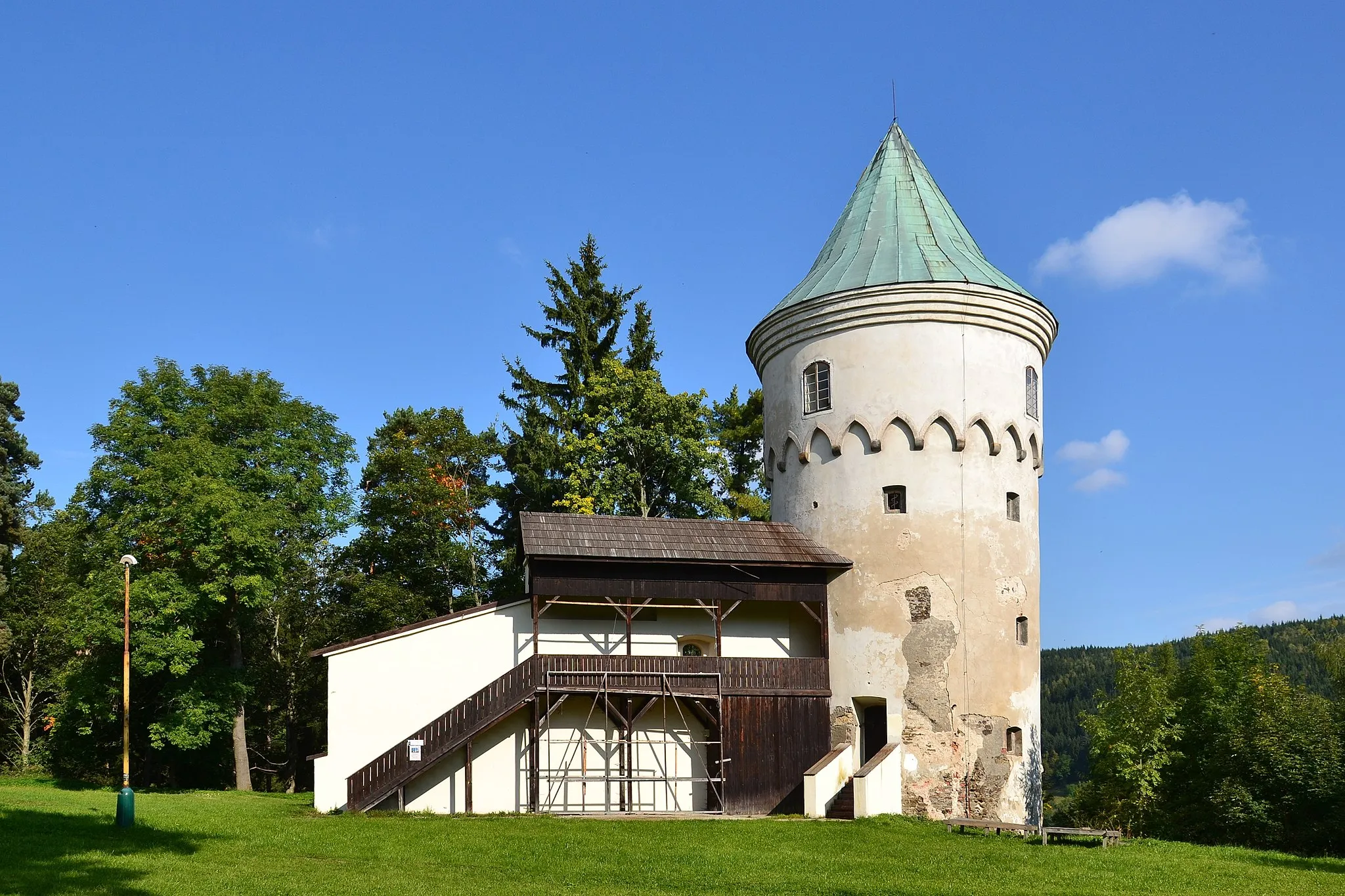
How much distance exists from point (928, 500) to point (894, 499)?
0.79 meters

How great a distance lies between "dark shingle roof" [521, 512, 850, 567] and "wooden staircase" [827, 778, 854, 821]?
4.58 meters

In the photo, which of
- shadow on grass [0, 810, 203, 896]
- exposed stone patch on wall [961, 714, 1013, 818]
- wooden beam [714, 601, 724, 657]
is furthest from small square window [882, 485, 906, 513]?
shadow on grass [0, 810, 203, 896]

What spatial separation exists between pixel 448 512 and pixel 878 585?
54.0 feet

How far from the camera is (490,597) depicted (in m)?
37.2

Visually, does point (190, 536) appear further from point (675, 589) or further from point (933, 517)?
point (933, 517)

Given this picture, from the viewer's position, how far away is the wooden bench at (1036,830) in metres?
19.7

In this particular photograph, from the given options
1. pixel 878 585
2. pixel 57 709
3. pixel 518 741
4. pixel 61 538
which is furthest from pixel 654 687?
pixel 61 538

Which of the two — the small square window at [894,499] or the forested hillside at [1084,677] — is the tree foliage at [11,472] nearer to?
the small square window at [894,499]

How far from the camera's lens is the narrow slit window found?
88.2ft

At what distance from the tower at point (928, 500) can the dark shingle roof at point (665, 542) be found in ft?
3.27

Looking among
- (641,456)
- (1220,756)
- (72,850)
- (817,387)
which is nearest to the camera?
(72,850)

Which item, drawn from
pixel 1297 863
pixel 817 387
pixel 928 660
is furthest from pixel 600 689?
pixel 1297 863

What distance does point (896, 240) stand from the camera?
28.0m

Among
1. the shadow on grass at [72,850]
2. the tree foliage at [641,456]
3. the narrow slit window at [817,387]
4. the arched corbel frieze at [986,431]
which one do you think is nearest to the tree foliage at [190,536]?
the tree foliage at [641,456]
